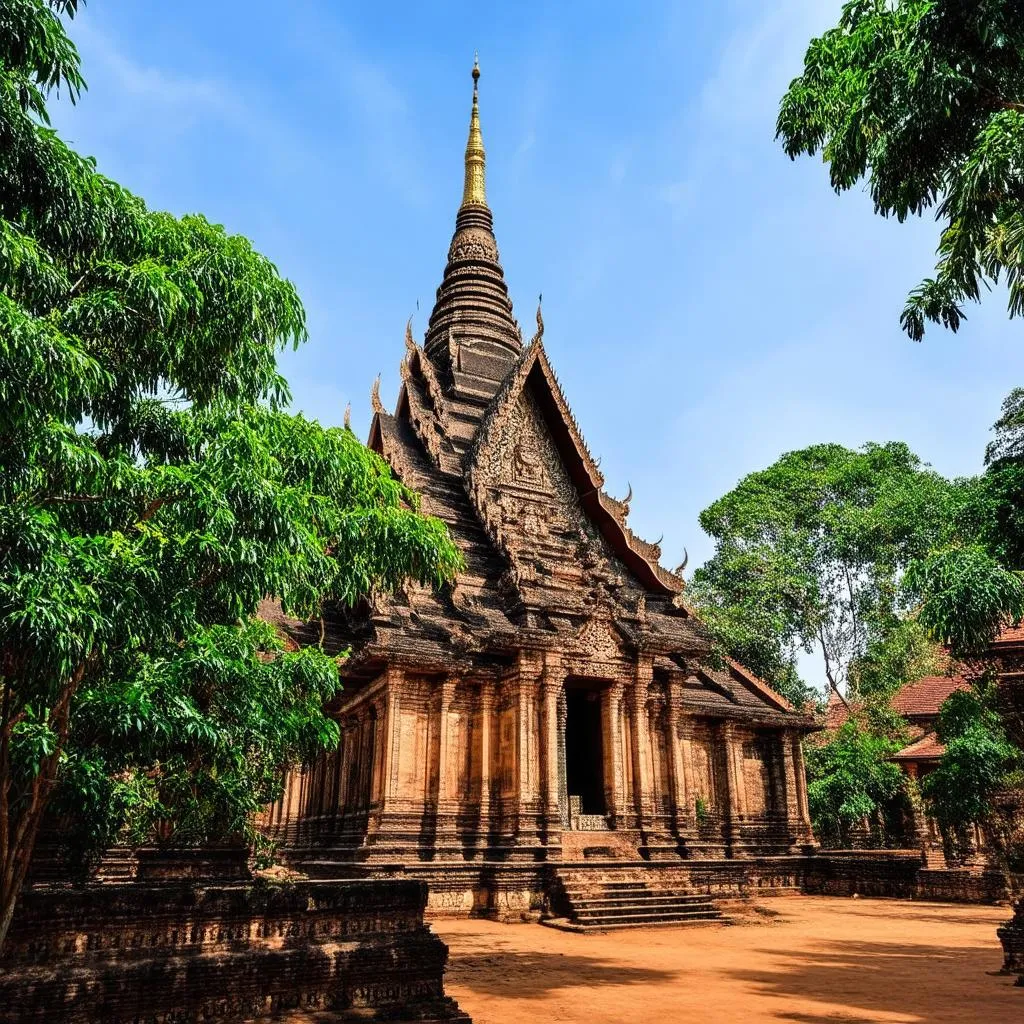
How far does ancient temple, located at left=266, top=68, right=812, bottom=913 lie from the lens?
52.2ft

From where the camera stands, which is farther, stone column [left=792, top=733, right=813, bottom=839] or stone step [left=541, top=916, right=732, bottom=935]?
stone column [left=792, top=733, right=813, bottom=839]

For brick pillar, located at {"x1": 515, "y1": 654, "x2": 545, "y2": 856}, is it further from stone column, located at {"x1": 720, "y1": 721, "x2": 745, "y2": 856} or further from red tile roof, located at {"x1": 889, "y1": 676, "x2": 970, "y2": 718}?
red tile roof, located at {"x1": 889, "y1": 676, "x2": 970, "y2": 718}

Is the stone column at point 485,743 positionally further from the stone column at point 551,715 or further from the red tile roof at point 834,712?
the red tile roof at point 834,712

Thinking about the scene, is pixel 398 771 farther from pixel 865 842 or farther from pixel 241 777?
pixel 865 842

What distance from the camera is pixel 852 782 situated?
25016 mm

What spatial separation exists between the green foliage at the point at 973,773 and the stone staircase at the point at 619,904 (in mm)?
8525

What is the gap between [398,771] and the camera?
15758 mm

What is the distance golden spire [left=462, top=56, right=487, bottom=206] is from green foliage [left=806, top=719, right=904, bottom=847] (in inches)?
893

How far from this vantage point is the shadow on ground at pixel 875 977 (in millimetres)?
7621

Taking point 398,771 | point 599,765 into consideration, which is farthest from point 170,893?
point 599,765

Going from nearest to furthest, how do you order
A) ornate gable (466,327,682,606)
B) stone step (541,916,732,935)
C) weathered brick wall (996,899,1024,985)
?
weathered brick wall (996,899,1024,985) < stone step (541,916,732,935) < ornate gable (466,327,682,606)

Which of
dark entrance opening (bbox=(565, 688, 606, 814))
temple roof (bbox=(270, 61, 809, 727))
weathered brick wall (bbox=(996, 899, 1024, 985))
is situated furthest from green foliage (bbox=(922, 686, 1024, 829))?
weathered brick wall (bbox=(996, 899, 1024, 985))

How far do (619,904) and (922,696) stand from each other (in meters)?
22.0

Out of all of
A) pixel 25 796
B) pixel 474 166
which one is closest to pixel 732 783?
pixel 25 796
